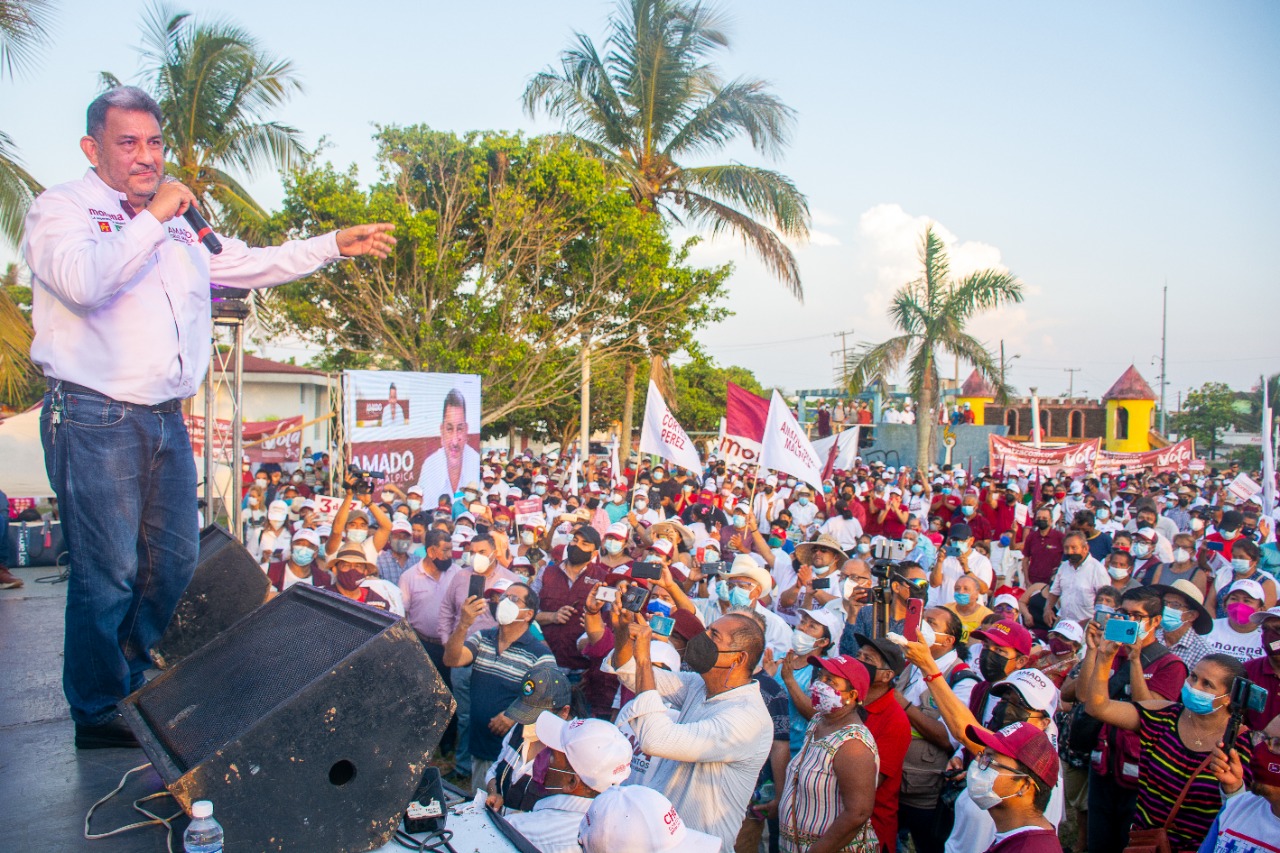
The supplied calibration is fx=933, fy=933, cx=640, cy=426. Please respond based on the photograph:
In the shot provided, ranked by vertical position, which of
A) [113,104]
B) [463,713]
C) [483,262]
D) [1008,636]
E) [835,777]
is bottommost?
[463,713]

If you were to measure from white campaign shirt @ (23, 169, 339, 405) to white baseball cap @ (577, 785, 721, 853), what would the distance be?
5.95 ft

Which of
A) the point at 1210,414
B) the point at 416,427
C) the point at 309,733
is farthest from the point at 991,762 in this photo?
the point at 1210,414

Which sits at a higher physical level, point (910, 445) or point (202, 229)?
point (202, 229)

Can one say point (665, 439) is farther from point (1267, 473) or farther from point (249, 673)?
point (249, 673)

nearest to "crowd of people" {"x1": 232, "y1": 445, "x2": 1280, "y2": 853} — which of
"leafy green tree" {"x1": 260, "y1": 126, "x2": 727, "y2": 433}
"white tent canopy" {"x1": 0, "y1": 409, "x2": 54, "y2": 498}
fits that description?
"white tent canopy" {"x1": 0, "y1": 409, "x2": 54, "y2": 498}

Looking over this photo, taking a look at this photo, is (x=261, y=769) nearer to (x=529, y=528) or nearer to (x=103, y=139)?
(x=103, y=139)

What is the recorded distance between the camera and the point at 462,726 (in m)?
6.58

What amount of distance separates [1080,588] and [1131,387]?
1666 inches

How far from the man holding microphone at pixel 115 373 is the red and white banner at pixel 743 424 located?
13.0 meters

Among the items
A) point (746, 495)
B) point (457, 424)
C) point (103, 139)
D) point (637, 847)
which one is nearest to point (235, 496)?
point (103, 139)

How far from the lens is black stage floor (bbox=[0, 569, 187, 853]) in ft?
7.97

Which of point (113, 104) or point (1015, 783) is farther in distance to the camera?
point (1015, 783)

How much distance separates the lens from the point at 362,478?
39.2 ft

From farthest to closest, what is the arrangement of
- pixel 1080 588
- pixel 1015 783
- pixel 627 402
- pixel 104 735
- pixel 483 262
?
pixel 627 402, pixel 483 262, pixel 1080 588, pixel 1015 783, pixel 104 735
